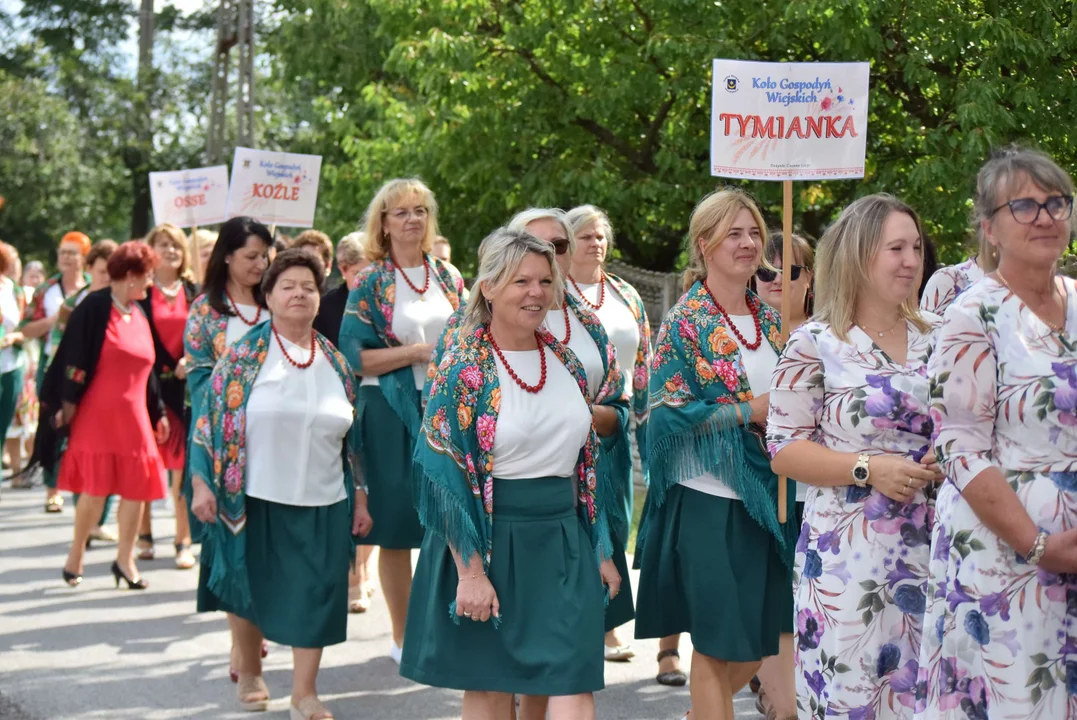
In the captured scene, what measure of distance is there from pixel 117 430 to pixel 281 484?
348 cm

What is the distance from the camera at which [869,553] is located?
166 inches

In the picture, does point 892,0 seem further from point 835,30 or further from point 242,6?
point 242,6

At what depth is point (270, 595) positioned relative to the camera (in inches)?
253

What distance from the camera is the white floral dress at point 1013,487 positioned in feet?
11.6

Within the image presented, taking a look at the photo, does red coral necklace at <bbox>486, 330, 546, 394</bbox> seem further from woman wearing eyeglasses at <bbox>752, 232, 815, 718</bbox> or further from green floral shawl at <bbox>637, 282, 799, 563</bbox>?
woman wearing eyeglasses at <bbox>752, 232, 815, 718</bbox>

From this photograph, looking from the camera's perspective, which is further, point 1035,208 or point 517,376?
point 517,376

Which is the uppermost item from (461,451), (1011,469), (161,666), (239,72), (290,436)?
(239,72)

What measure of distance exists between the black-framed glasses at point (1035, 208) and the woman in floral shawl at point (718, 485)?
1.89 meters

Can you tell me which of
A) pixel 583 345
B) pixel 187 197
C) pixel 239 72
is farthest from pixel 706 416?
pixel 239 72

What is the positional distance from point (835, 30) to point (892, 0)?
65 cm

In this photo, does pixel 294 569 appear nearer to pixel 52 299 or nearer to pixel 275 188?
pixel 275 188

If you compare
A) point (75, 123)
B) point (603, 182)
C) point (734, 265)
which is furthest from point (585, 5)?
point (75, 123)

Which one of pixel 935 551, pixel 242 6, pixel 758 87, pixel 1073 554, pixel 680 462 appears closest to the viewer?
pixel 1073 554

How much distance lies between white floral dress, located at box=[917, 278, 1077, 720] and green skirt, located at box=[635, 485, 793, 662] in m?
1.81
